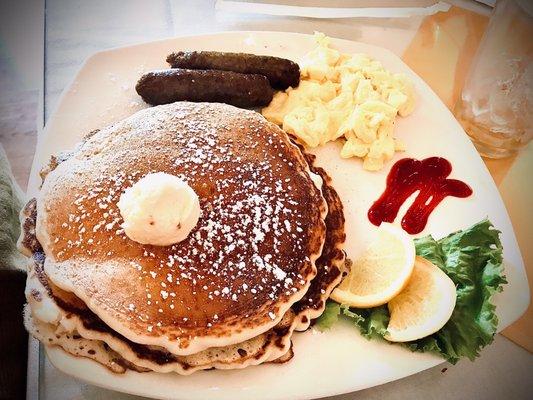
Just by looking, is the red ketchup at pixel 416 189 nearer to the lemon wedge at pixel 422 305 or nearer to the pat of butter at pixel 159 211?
the lemon wedge at pixel 422 305

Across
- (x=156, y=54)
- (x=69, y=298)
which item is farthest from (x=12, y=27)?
(x=69, y=298)

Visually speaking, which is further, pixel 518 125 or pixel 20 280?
pixel 518 125

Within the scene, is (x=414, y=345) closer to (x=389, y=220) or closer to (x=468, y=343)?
(x=468, y=343)

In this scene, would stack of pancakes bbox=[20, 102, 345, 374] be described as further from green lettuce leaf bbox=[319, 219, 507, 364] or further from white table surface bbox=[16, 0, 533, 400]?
white table surface bbox=[16, 0, 533, 400]

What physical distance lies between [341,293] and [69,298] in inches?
36.0

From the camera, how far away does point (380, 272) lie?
5.55 feet

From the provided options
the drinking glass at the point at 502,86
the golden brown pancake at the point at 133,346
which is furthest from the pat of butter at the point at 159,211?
the drinking glass at the point at 502,86

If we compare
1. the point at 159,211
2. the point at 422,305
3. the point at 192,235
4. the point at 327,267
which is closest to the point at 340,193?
the point at 327,267

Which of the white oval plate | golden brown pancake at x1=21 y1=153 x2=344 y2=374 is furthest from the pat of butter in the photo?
the white oval plate

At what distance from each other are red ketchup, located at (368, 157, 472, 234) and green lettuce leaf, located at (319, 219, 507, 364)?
18 centimetres

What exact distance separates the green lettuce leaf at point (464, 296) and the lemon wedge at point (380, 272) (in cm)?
6

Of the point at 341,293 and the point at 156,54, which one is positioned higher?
the point at 156,54

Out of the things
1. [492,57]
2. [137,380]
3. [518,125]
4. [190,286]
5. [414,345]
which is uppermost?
[492,57]

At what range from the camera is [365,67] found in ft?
8.08
